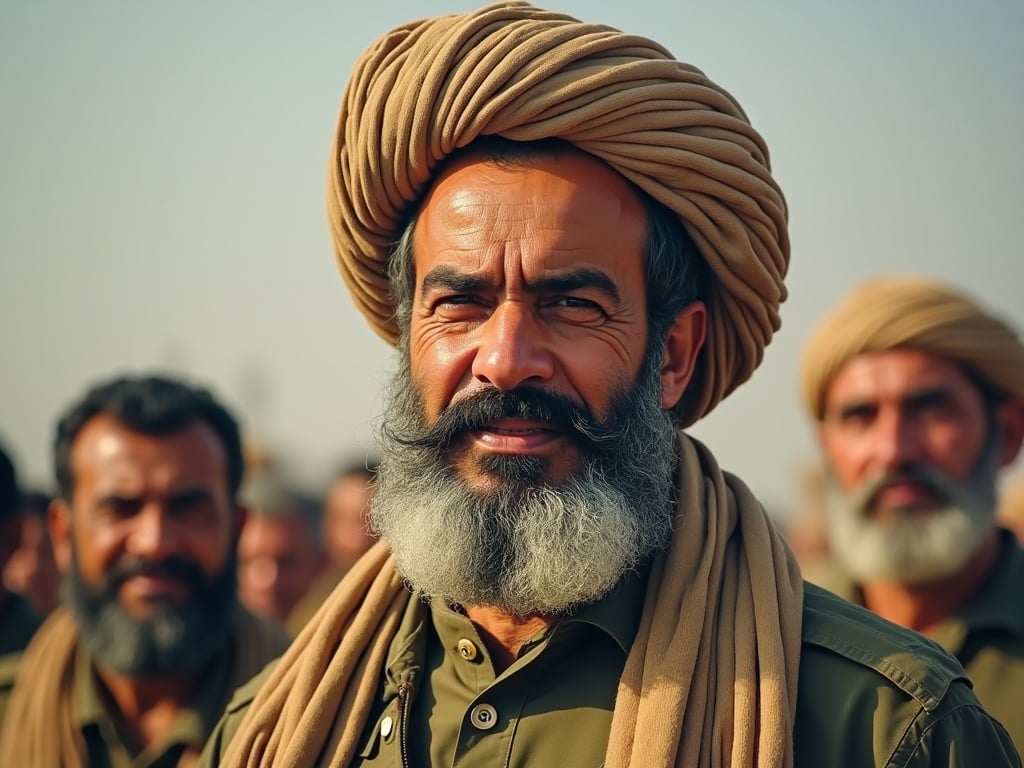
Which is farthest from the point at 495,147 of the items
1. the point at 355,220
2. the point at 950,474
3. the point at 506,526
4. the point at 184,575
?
the point at 950,474

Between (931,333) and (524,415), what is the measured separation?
2.89 meters

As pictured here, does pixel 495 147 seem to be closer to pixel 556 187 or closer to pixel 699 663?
pixel 556 187

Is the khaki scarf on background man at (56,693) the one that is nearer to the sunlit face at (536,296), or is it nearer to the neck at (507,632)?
the neck at (507,632)

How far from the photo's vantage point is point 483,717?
2.82m

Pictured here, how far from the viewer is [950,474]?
512 centimetres

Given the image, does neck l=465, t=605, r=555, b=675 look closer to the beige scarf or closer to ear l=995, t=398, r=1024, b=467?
the beige scarf

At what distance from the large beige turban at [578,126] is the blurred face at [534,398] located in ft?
0.32

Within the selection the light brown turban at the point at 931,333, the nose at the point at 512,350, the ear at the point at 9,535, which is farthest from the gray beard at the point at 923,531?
the ear at the point at 9,535

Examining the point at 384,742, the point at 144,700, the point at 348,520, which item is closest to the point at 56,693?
the point at 144,700

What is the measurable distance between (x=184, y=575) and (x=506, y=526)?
2314 mm

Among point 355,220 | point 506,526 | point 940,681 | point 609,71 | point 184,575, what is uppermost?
point 609,71

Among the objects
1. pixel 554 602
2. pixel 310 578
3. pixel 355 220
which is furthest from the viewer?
pixel 310 578

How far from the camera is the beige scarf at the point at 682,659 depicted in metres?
2.61

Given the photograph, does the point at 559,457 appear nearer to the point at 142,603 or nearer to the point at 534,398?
the point at 534,398
